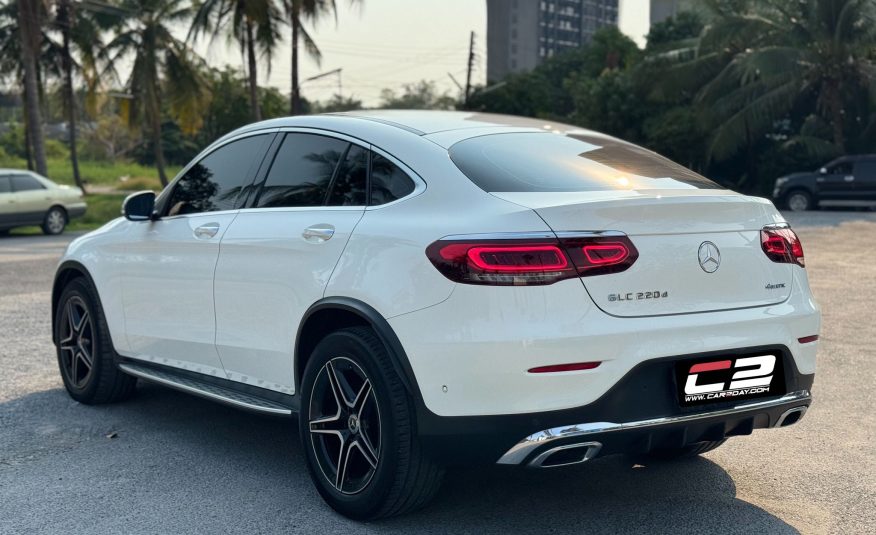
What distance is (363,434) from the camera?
4.14 metres

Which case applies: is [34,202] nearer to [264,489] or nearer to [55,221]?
[55,221]

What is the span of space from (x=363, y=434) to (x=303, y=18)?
34852mm

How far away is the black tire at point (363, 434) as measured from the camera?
391 cm

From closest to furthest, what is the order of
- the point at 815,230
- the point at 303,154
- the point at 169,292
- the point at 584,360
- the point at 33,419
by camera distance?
the point at 584,360
the point at 303,154
the point at 169,292
the point at 33,419
the point at 815,230

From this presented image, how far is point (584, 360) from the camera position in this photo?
3654mm

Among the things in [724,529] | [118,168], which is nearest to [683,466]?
[724,529]

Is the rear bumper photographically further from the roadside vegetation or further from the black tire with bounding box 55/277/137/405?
the roadside vegetation

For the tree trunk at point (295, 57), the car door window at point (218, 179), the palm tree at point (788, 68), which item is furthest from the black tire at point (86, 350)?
the tree trunk at point (295, 57)

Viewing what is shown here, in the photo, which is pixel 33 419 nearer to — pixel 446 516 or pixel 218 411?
pixel 218 411

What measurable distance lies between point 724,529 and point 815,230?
18.8 m

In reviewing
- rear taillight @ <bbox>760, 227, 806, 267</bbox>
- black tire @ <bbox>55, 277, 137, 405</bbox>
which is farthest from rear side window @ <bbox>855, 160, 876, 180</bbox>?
rear taillight @ <bbox>760, 227, 806, 267</bbox>

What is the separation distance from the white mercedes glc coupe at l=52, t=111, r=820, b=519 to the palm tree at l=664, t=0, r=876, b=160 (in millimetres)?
29985

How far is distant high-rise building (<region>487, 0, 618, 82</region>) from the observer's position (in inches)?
6240

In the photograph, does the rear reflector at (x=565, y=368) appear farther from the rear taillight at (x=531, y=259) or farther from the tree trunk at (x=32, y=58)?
the tree trunk at (x=32, y=58)
